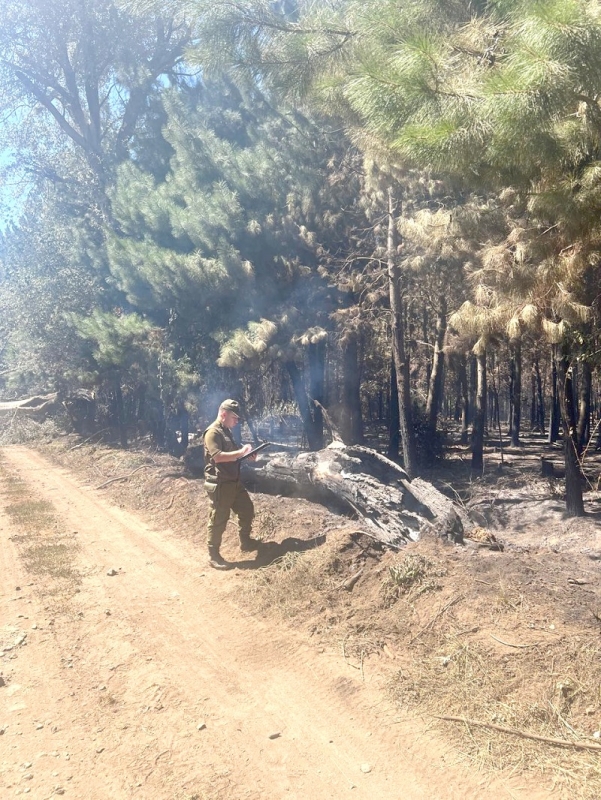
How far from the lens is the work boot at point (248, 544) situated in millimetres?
7707

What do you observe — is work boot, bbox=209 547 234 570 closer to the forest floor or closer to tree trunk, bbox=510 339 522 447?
the forest floor

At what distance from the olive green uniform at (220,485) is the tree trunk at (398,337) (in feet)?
25.1

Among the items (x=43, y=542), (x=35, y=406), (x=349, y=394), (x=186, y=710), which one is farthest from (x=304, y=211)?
(x=35, y=406)

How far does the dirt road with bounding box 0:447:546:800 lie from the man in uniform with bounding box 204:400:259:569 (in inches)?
29.6

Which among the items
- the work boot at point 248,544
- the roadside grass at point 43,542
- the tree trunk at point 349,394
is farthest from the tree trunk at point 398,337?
the roadside grass at point 43,542

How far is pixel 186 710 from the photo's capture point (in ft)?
14.1

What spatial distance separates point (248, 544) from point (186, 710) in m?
3.48

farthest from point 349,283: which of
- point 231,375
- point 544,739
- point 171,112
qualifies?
point 544,739

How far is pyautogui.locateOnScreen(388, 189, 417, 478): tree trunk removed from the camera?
14209 millimetres

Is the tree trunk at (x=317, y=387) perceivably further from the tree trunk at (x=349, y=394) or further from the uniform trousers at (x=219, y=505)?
the uniform trousers at (x=219, y=505)

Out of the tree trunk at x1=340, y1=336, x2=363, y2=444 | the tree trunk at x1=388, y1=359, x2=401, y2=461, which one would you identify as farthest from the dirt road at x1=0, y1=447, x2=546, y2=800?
the tree trunk at x1=388, y1=359, x2=401, y2=461

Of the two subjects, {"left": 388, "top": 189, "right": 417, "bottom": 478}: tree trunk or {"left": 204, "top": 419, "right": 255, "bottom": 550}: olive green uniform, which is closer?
{"left": 204, "top": 419, "right": 255, "bottom": 550}: olive green uniform

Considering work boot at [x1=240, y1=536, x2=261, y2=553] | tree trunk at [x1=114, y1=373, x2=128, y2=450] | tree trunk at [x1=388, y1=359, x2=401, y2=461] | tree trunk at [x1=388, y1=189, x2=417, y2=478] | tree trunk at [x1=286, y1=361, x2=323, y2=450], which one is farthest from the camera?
tree trunk at [x1=114, y1=373, x2=128, y2=450]

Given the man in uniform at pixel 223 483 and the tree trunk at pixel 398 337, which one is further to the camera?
the tree trunk at pixel 398 337
